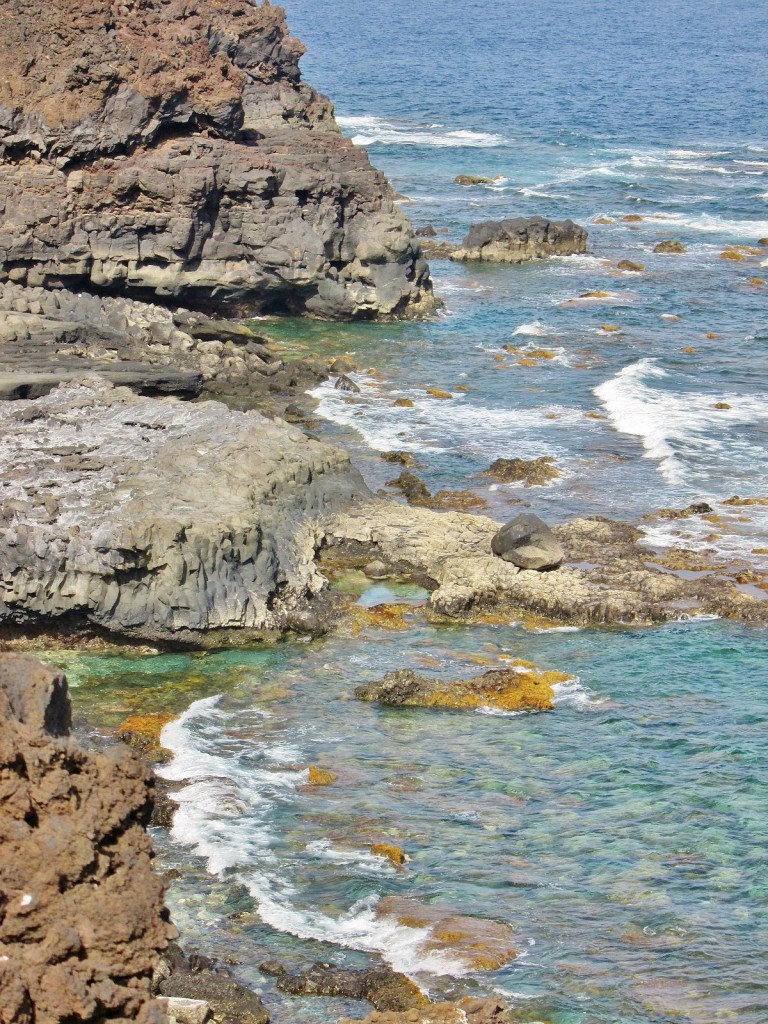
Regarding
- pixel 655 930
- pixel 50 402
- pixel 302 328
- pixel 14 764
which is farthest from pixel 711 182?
pixel 14 764

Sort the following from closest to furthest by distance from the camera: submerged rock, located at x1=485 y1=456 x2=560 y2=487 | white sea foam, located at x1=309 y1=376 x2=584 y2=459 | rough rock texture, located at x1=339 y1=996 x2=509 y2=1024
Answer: rough rock texture, located at x1=339 y1=996 x2=509 y2=1024 → submerged rock, located at x1=485 y1=456 x2=560 y2=487 → white sea foam, located at x1=309 y1=376 x2=584 y2=459

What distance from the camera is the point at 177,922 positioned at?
18141 mm

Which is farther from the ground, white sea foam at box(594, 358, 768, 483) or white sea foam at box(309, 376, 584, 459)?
white sea foam at box(594, 358, 768, 483)

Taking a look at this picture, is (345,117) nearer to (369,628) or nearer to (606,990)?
(369,628)

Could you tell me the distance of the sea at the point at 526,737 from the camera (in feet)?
59.0

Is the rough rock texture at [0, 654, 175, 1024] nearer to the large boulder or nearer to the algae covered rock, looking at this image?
the algae covered rock

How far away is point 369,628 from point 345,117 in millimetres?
86908

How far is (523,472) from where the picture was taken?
37281 mm

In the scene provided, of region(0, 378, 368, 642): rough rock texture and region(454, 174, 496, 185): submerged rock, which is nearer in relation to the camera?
region(0, 378, 368, 642): rough rock texture

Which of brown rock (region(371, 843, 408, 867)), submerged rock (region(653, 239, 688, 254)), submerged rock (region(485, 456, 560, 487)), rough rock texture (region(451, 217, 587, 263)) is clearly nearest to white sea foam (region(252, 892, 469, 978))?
brown rock (region(371, 843, 408, 867))

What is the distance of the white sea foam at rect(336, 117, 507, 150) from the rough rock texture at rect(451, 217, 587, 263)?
32783 mm

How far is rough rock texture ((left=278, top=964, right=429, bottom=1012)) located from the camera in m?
16.6

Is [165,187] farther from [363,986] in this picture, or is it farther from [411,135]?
[411,135]

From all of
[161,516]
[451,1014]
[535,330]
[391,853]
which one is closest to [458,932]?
[391,853]
